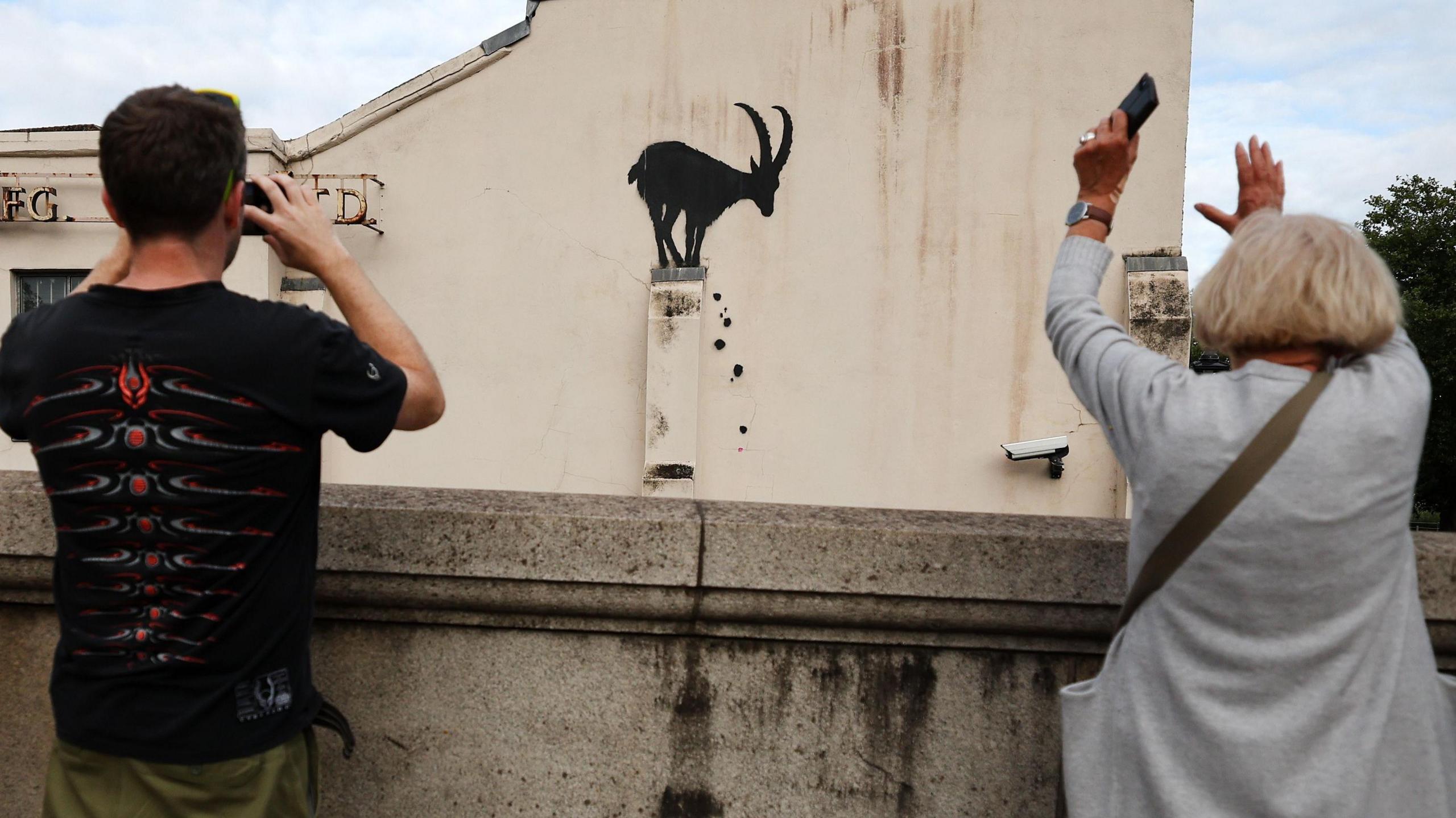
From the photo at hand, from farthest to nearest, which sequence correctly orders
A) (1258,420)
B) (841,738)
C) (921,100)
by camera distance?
(921,100)
(841,738)
(1258,420)

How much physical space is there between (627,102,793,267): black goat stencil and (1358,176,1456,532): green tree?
24155 millimetres

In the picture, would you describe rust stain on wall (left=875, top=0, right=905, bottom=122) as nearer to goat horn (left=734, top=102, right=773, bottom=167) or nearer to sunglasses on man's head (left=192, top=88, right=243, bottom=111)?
goat horn (left=734, top=102, right=773, bottom=167)

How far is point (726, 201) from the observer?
1189 centimetres

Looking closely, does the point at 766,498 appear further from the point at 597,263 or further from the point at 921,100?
the point at 921,100

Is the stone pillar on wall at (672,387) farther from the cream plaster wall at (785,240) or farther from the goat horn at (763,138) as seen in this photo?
the goat horn at (763,138)

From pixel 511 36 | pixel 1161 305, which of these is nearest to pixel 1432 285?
pixel 1161 305

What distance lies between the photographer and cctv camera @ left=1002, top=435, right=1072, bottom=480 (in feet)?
36.9

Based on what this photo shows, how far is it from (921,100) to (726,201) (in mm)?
2618

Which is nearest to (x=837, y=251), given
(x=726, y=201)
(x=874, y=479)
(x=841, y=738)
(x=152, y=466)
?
(x=726, y=201)

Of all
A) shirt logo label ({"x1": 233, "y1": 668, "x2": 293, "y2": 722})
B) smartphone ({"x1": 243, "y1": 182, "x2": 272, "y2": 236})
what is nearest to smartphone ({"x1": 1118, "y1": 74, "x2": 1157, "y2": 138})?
smartphone ({"x1": 243, "y1": 182, "x2": 272, "y2": 236})

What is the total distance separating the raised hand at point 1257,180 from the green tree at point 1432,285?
31.3 metres

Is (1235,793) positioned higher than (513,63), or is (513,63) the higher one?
(513,63)

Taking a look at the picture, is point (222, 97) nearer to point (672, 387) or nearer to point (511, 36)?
point (672, 387)

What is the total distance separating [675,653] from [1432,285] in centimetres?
3472
